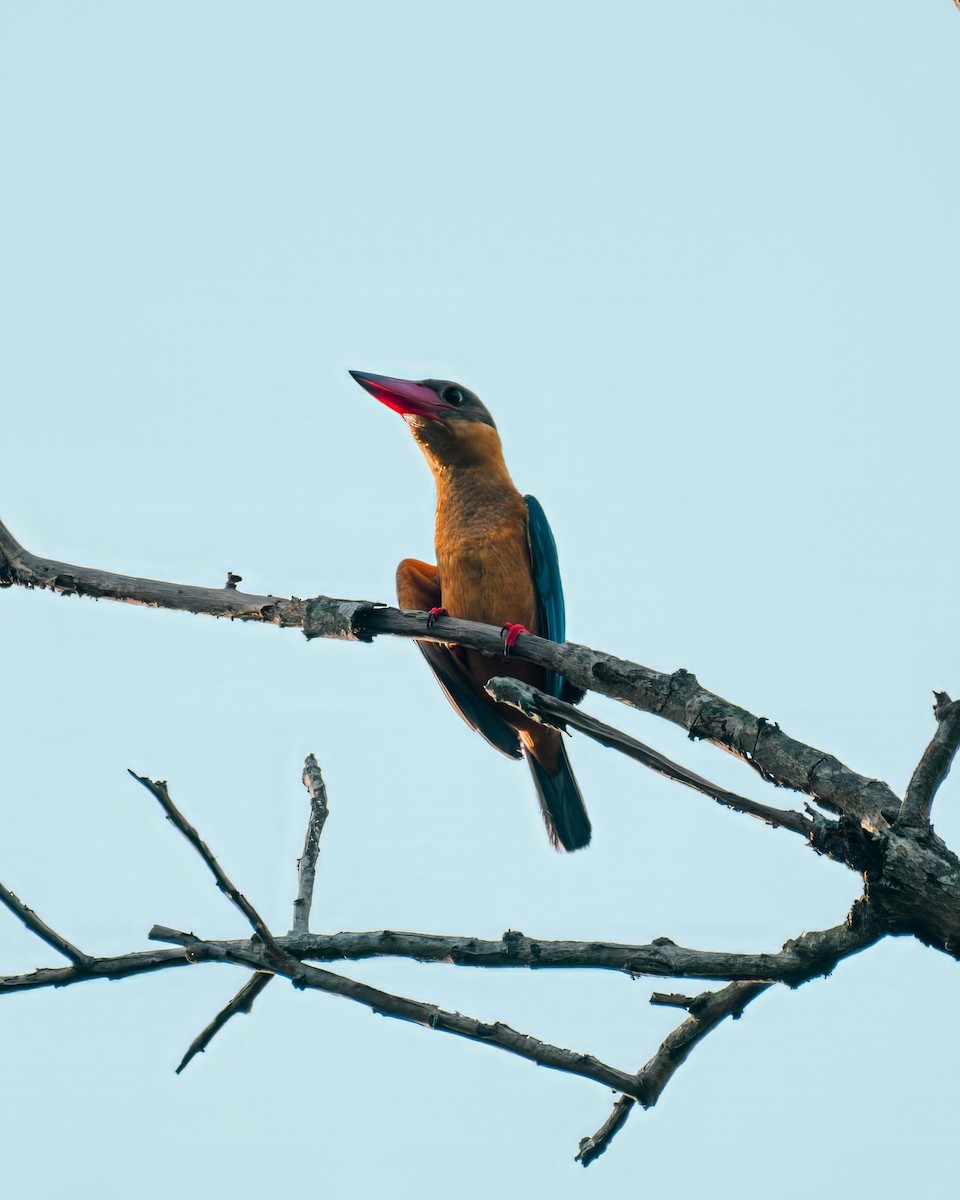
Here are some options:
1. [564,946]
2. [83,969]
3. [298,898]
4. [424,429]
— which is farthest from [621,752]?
[424,429]

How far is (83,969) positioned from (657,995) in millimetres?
1456

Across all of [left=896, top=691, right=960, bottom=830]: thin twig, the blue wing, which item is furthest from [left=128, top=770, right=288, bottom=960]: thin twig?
the blue wing

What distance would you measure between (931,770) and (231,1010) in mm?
1931

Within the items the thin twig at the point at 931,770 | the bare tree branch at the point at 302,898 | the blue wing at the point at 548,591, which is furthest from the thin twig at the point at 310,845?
the blue wing at the point at 548,591

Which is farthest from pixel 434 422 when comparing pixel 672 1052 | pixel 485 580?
pixel 672 1052

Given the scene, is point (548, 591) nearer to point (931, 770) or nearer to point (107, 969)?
point (931, 770)

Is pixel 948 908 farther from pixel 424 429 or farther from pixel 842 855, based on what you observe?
pixel 424 429

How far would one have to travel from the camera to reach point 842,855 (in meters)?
2.85

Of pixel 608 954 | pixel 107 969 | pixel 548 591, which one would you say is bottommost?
pixel 107 969

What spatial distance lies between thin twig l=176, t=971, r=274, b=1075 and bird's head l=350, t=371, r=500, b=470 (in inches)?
149

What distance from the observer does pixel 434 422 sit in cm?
652

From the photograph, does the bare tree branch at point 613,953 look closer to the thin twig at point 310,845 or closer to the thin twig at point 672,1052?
the thin twig at point 672,1052

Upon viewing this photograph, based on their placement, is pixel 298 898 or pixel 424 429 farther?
pixel 424 429

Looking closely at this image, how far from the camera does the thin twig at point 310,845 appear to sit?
3381mm
